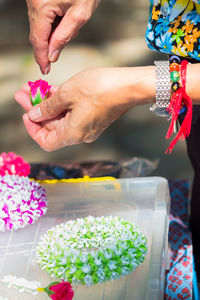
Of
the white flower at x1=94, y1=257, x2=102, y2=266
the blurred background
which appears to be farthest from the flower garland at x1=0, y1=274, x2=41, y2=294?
the blurred background

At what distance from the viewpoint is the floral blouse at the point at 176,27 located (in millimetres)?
1021

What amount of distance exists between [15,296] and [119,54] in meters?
1.53

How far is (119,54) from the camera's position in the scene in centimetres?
224

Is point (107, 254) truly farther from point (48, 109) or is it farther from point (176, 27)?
point (176, 27)

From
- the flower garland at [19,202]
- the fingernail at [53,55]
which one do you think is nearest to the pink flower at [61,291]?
the flower garland at [19,202]

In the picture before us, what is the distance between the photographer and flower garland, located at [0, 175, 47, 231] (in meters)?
1.08

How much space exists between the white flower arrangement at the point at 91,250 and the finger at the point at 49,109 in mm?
247

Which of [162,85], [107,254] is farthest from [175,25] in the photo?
[107,254]

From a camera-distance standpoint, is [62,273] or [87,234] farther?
[87,234]

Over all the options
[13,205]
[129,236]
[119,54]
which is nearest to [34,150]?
[119,54]

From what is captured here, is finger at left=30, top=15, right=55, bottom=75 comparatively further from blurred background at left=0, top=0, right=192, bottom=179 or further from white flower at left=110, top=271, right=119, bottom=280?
blurred background at left=0, top=0, right=192, bottom=179

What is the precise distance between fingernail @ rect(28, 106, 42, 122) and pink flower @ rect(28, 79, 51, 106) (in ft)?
0.16

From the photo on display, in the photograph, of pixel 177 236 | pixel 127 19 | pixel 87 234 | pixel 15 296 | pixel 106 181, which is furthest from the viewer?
pixel 127 19

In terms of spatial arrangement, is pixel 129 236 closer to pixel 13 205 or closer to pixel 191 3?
pixel 13 205
